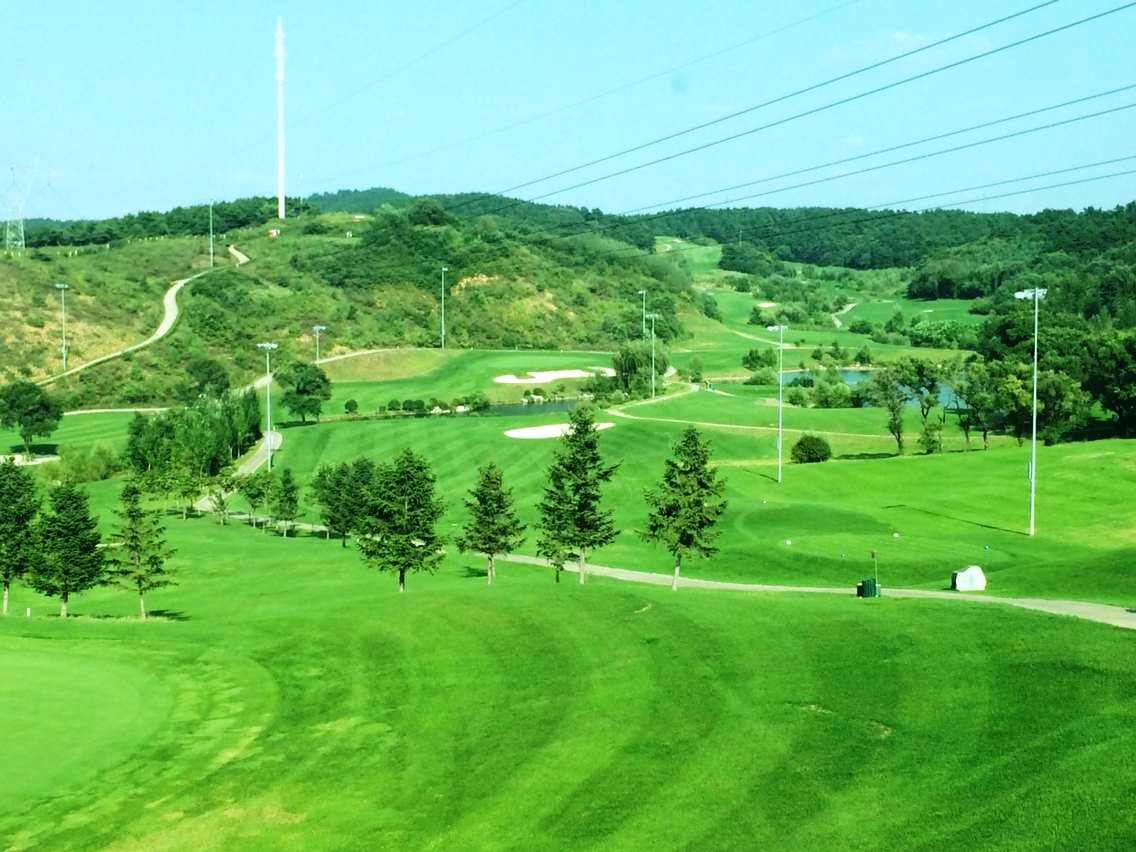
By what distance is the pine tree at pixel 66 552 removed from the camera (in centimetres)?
4550

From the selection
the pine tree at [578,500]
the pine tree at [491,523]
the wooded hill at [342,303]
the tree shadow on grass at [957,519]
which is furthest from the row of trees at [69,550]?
the wooded hill at [342,303]

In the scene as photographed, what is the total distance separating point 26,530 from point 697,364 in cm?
10593

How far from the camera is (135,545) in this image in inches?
1817

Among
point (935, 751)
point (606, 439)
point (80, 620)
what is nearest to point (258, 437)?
point (606, 439)

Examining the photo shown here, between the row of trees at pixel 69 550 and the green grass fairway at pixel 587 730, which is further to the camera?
the row of trees at pixel 69 550

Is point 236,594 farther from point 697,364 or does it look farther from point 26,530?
point 697,364

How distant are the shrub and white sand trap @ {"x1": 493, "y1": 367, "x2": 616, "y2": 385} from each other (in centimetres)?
5564

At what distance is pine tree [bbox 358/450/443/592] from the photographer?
4788 centimetres

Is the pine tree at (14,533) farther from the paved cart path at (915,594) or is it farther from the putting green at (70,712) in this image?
the paved cart path at (915,594)

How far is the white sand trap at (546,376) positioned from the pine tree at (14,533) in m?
89.4

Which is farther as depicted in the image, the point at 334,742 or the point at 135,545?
the point at 135,545

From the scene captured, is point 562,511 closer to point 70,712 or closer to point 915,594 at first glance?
point 915,594

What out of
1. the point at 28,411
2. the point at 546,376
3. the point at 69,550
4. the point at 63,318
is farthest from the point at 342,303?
the point at 69,550

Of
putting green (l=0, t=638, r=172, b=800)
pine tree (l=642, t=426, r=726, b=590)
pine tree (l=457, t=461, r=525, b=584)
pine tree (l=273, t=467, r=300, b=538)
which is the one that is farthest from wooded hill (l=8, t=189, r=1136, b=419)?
putting green (l=0, t=638, r=172, b=800)
